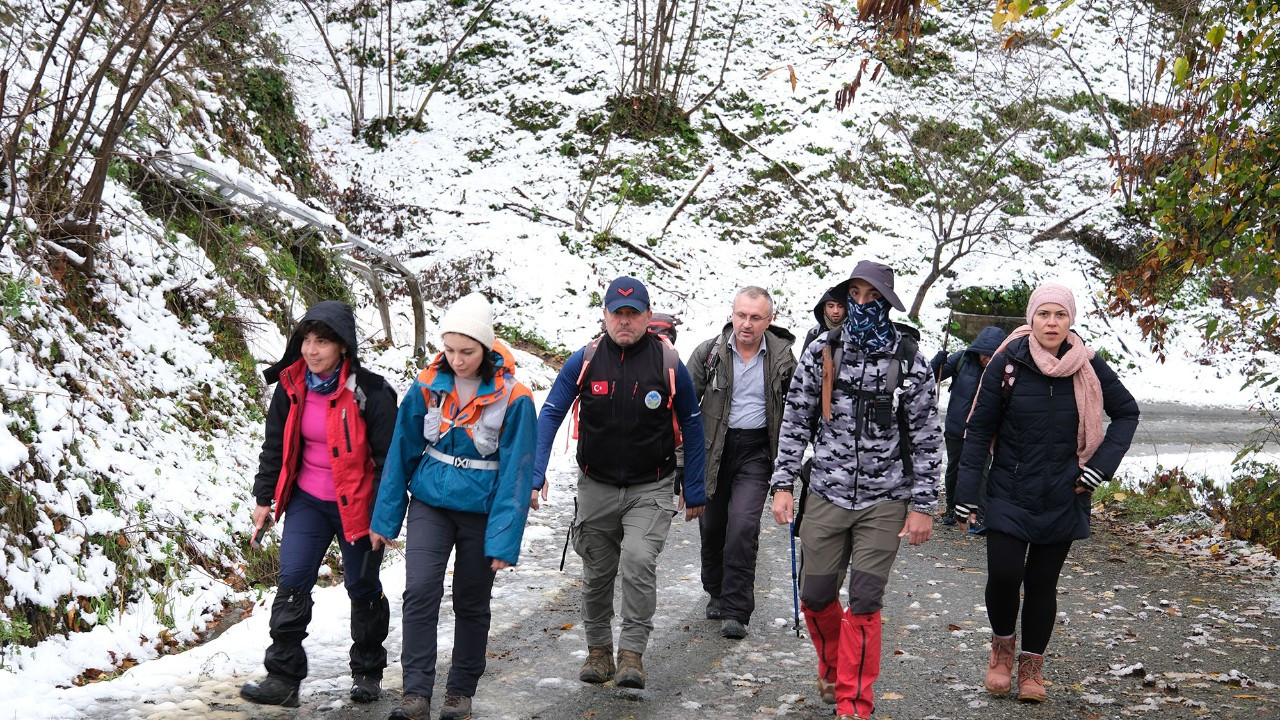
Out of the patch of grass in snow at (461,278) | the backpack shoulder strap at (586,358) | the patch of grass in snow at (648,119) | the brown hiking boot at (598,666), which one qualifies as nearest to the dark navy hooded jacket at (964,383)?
the backpack shoulder strap at (586,358)

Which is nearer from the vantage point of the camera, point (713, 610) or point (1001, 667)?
point (1001, 667)

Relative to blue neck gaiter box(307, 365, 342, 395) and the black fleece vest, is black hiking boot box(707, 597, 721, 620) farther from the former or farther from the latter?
blue neck gaiter box(307, 365, 342, 395)

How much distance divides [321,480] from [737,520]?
2713 millimetres

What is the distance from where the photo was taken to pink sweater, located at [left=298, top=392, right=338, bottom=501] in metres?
4.82

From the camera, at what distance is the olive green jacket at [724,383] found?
21.2ft

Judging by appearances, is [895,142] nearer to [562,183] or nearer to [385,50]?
[562,183]

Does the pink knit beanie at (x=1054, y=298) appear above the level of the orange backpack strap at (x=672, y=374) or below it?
above

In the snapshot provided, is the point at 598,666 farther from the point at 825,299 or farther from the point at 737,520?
the point at 825,299

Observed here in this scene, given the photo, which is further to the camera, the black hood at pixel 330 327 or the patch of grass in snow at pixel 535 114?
the patch of grass in snow at pixel 535 114

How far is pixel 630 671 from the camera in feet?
17.0

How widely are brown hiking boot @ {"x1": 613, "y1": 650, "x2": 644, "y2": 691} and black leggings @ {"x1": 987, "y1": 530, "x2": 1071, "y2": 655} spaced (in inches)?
74.5

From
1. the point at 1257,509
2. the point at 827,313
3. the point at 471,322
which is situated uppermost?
the point at 827,313

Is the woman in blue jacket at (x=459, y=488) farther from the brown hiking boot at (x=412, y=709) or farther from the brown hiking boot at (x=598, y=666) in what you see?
the brown hiking boot at (x=598, y=666)

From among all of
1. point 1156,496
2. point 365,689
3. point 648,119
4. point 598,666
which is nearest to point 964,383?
point 1156,496
